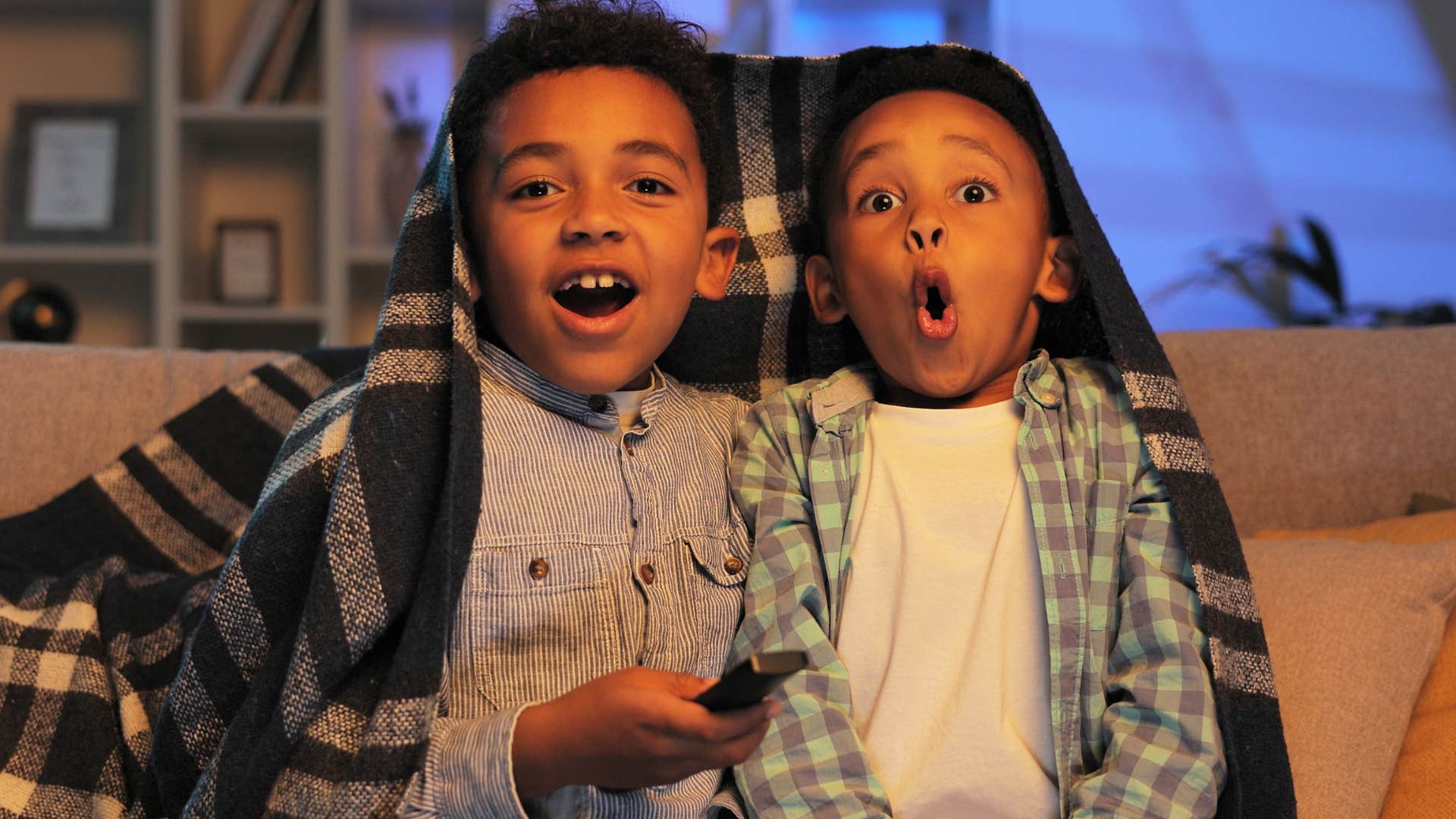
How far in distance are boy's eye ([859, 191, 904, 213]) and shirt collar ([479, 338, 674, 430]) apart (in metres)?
0.31

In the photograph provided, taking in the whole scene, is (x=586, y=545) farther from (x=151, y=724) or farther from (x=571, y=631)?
(x=151, y=724)

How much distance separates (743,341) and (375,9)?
2242 mm

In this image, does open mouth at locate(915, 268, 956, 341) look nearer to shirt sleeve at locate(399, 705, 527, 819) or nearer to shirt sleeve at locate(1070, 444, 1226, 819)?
shirt sleeve at locate(1070, 444, 1226, 819)

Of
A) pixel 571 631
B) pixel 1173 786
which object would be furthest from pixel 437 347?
pixel 1173 786

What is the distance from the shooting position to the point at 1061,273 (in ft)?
4.27

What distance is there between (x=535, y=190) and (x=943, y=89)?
430mm

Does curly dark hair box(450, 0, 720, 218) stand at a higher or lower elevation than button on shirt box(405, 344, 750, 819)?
higher

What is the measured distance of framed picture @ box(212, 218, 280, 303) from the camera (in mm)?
3160

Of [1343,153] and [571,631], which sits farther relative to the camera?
[1343,153]

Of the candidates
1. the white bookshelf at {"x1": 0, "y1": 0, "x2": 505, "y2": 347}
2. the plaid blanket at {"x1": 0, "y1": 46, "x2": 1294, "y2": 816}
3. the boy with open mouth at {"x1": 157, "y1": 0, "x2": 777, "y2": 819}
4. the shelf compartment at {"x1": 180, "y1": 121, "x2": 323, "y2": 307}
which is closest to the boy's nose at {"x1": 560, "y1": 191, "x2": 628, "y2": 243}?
the boy with open mouth at {"x1": 157, "y1": 0, "x2": 777, "y2": 819}

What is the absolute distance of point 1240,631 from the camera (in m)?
1.12

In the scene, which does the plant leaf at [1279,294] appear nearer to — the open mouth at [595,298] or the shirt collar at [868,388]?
the shirt collar at [868,388]

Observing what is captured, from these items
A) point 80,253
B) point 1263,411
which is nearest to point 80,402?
point 1263,411

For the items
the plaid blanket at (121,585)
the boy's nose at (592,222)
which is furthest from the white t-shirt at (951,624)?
the plaid blanket at (121,585)
